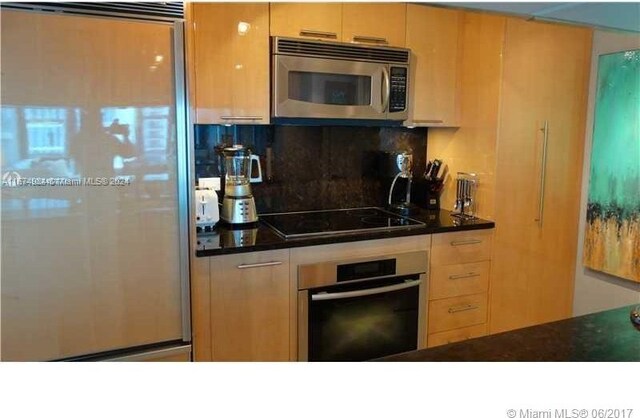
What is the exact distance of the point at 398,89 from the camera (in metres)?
2.67

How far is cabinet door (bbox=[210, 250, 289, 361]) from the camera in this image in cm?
215

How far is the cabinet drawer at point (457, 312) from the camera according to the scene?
8.73 ft

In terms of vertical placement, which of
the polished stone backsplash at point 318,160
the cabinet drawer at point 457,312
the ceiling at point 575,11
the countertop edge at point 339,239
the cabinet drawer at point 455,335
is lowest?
the cabinet drawer at point 455,335

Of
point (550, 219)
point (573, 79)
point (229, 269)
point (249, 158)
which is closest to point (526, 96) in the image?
point (573, 79)

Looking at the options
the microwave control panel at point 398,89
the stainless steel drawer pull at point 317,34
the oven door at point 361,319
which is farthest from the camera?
the microwave control panel at point 398,89

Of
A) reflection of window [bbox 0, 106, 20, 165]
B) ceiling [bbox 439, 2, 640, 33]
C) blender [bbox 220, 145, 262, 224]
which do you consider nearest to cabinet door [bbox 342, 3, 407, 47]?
blender [bbox 220, 145, 262, 224]

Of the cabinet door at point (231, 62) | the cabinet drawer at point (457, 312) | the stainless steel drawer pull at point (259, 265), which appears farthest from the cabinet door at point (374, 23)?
the cabinet drawer at point (457, 312)

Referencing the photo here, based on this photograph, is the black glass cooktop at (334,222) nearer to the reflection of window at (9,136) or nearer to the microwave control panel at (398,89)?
the microwave control panel at (398,89)

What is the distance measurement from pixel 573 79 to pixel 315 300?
1797 millimetres

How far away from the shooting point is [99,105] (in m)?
1.70

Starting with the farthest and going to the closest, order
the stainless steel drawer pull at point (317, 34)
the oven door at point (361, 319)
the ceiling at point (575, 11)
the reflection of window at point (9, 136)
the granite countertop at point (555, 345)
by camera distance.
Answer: the stainless steel drawer pull at point (317, 34)
the oven door at point (361, 319)
the reflection of window at point (9, 136)
the granite countertop at point (555, 345)
the ceiling at point (575, 11)

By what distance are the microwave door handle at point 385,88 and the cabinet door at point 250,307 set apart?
99cm

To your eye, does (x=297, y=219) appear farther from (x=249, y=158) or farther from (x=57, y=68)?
(x=57, y=68)

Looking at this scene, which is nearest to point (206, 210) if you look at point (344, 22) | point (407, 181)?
point (344, 22)
